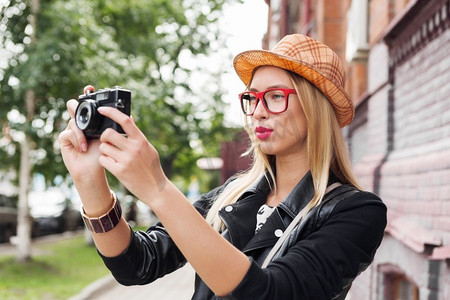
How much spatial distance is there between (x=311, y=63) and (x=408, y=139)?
350 cm

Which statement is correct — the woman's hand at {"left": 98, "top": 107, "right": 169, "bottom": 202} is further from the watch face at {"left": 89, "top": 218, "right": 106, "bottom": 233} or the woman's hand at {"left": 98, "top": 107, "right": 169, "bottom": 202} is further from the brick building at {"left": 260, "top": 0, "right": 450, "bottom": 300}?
the brick building at {"left": 260, "top": 0, "right": 450, "bottom": 300}

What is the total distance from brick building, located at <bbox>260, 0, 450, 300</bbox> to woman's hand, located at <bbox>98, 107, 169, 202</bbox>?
2563 millimetres

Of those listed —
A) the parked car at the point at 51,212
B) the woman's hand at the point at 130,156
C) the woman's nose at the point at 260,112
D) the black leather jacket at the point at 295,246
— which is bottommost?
the parked car at the point at 51,212

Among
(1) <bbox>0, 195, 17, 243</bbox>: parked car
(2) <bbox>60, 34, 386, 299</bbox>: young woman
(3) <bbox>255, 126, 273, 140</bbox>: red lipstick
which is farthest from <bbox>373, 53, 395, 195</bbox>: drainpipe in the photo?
(1) <bbox>0, 195, 17, 243</bbox>: parked car

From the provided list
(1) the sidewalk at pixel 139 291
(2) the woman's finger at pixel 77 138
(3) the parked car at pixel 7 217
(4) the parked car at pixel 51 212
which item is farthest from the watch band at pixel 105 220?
(4) the parked car at pixel 51 212

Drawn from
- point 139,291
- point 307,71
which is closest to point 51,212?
point 139,291

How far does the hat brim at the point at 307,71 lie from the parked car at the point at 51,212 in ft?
71.0

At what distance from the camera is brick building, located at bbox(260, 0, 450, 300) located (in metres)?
4.09

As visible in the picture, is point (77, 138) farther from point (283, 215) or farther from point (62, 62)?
point (62, 62)

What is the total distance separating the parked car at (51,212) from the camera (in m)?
23.4

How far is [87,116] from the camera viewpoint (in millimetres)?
1595

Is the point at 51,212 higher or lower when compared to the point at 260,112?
lower

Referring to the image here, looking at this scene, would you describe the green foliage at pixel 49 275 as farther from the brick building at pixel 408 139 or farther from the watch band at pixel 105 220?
the watch band at pixel 105 220

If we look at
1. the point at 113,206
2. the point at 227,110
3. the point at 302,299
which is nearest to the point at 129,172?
the point at 113,206
